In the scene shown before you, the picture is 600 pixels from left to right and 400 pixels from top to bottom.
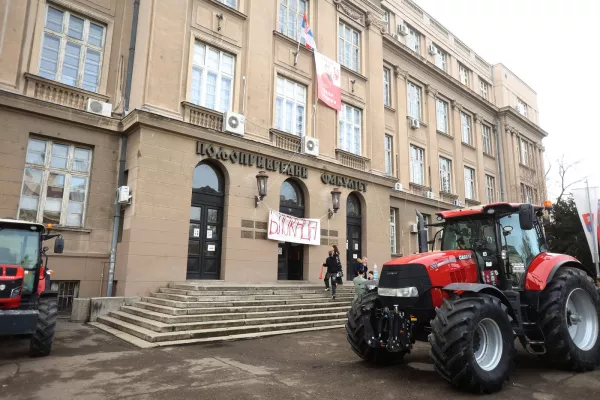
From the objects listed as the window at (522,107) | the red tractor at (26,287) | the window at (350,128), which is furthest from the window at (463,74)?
the red tractor at (26,287)

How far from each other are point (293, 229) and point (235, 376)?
9.29 m

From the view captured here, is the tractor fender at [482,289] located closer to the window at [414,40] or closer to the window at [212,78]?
the window at [212,78]

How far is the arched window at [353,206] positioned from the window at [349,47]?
6.13 meters

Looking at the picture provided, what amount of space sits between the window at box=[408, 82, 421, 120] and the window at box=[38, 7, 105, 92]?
16.6 m

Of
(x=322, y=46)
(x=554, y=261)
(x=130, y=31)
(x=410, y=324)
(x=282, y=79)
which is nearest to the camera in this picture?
(x=410, y=324)

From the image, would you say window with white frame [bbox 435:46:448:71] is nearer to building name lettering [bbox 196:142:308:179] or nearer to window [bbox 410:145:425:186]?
window [bbox 410:145:425:186]

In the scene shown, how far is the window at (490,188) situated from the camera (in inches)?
1137

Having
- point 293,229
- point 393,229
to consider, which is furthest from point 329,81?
point 393,229

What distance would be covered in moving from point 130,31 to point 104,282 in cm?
831

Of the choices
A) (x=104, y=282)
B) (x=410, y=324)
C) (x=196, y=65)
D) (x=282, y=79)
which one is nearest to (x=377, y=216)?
(x=282, y=79)

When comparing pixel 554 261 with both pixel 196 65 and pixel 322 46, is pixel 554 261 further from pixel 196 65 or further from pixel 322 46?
pixel 322 46

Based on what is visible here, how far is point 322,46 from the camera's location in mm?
17562

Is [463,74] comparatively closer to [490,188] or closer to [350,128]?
[490,188]

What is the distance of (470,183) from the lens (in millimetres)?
27516
